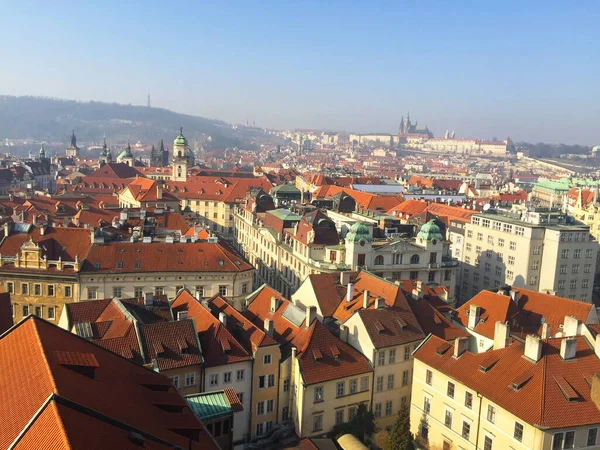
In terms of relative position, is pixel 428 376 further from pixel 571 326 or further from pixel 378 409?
pixel 571 326

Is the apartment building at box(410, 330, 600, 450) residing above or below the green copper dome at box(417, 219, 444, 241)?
below

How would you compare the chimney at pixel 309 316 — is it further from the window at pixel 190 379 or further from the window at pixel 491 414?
the window at pixel 491 414

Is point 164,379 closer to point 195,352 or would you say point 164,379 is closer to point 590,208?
point 195,352

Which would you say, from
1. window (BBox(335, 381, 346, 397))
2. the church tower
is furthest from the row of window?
the church tower

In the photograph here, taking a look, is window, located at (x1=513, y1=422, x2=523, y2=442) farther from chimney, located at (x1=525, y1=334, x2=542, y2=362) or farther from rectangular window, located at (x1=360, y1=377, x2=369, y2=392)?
rectangular window, located at (x1=360, y1=377, x2=369, y2=392)

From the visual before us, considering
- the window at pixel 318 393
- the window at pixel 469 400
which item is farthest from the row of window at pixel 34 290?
the window at pixel 469 400

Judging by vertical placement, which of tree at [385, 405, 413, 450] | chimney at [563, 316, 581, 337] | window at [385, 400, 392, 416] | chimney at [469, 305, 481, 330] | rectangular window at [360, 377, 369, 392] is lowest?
window at [385, 400, 392, 416]
